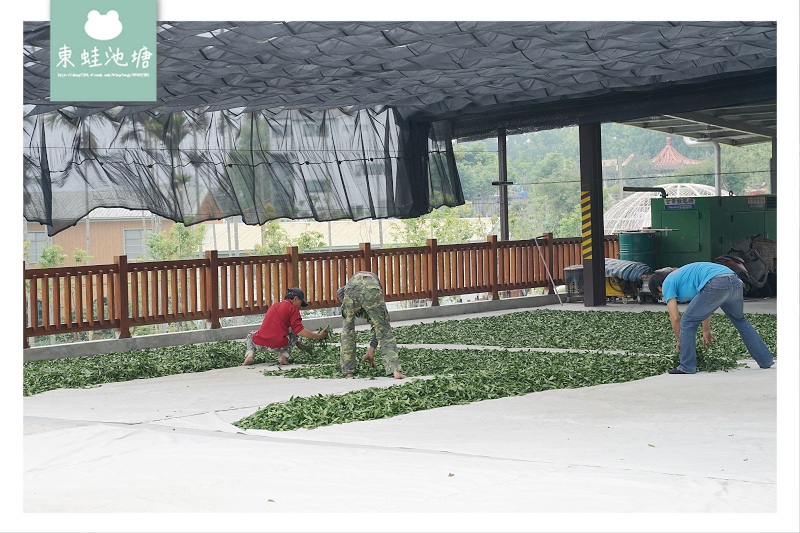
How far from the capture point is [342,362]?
10328mm

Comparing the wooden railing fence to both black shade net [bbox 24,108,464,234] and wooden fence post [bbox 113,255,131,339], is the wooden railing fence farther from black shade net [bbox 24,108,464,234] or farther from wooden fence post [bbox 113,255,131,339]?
black shade net [bbox 24,108,464,234]

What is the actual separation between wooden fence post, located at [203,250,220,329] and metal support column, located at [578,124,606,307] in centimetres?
694

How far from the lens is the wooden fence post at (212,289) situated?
602 inches

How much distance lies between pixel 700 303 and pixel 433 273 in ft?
29.9

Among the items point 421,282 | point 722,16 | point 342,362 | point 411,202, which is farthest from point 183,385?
point 421,282

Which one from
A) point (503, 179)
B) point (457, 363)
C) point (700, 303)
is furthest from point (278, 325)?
point (503, 179)

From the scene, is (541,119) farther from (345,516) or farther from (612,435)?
(345,516)

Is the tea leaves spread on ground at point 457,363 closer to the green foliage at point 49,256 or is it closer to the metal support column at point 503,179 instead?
the metal support column at point 503,179

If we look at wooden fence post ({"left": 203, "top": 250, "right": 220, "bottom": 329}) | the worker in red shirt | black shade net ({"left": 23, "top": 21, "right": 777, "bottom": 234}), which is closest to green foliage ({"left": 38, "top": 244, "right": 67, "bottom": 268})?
black shade net ({"left": 23, "top": 21, "right": 777, "bottom": 234})

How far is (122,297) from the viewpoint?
14.4 meters

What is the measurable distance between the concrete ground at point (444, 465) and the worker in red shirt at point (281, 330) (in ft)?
8.27

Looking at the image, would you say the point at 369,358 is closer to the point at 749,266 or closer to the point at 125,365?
the point at 125,365

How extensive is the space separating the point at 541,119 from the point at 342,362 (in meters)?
9.58

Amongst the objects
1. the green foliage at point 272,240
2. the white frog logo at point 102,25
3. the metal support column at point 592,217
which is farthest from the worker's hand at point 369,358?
the green foliage at point 272,240
